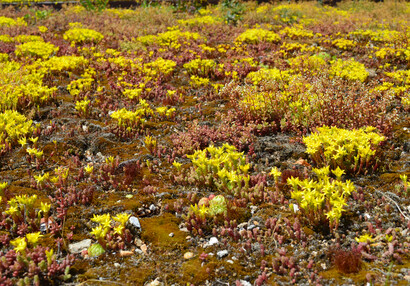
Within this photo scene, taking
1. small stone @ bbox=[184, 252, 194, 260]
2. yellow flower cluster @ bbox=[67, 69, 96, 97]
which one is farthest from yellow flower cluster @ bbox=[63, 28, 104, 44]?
small stone @ bbox=[184, 252, 194, 260]

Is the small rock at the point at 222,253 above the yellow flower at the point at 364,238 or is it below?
below

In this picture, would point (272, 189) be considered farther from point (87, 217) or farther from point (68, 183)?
point (68, 183)

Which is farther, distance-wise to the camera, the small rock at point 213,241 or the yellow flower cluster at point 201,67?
the yellow flower cluster at point 201,67

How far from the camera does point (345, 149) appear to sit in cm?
506

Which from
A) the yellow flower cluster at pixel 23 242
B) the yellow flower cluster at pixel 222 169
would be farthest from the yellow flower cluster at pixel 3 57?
the yellow flower cluster at pixel 23 242

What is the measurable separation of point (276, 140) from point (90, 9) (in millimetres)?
17255

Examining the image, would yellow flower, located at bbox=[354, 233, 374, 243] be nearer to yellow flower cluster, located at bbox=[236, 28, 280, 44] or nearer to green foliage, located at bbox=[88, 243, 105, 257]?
green foliage, located at bbox=[88, 243, 105, 257]

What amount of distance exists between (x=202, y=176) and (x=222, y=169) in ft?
1.26

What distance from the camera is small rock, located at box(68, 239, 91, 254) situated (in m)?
3.95

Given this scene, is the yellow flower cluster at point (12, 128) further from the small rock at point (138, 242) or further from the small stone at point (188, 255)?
the small stone at point (188, 255)

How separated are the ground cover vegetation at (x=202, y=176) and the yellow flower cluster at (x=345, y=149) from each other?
27 mm

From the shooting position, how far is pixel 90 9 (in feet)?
64.3

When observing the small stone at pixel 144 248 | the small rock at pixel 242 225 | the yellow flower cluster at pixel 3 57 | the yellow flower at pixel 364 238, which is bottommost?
the small stone at pixel 144 248

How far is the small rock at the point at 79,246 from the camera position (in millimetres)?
3947
